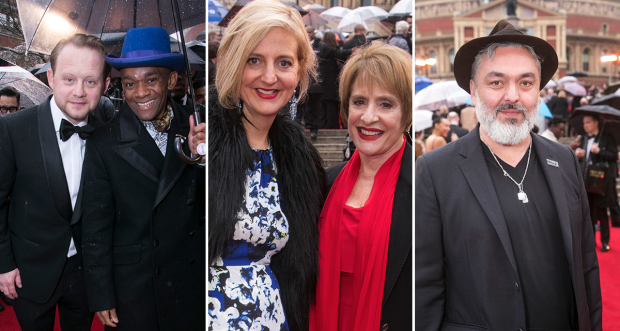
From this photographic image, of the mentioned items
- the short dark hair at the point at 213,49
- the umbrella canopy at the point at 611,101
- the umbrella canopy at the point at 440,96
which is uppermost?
the umbrella canopy at the point at 440,96

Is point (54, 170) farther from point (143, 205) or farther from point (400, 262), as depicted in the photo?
point (400, 262)

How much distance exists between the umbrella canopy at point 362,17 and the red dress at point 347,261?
66 cm

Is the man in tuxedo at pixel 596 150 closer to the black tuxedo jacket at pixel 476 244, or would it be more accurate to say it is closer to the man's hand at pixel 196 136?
the black tuxedo jacket at pixel 476 244

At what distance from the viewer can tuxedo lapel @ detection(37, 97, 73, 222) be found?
2.31m

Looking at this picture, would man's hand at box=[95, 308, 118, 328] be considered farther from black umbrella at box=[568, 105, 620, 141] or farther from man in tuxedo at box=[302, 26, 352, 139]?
black umbrella at box=[568, 105, 620, 141]

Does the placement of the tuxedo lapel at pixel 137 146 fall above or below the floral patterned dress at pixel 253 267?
above

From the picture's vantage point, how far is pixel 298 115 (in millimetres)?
1715

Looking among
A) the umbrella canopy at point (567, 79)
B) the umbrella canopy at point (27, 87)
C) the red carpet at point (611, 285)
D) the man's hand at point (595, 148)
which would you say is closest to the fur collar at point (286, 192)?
the umbrella canopy at point (27, 87)

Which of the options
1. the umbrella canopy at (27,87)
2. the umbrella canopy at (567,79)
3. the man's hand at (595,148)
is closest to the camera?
the umbrella canopy at (27,87)

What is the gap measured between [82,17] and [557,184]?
252 centimetres

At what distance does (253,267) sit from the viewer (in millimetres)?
1670

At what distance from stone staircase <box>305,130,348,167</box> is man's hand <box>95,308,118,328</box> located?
4.18 feet

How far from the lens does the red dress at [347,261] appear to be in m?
1.66

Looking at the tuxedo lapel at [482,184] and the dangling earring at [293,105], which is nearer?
the dangling earring at [293,105]
